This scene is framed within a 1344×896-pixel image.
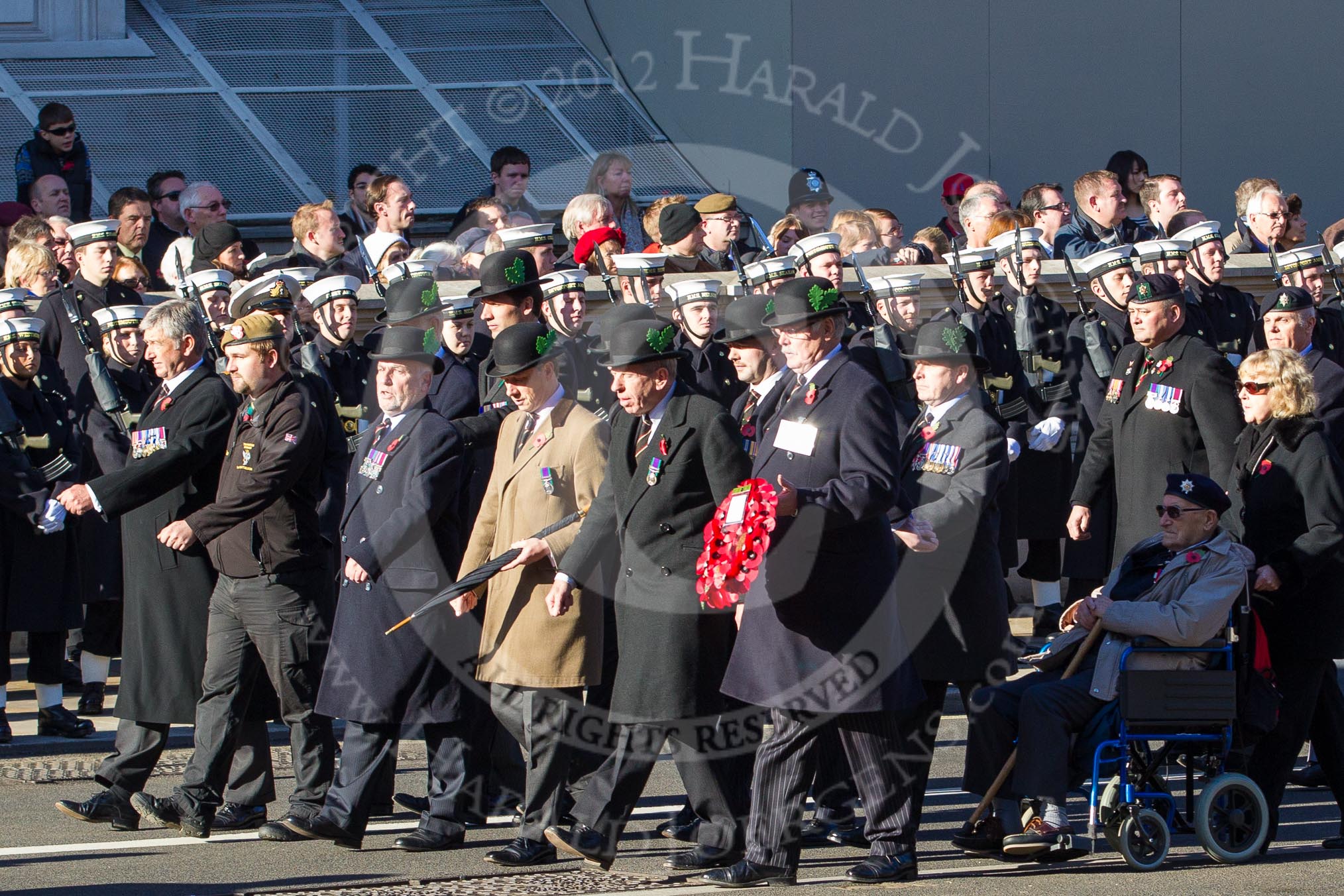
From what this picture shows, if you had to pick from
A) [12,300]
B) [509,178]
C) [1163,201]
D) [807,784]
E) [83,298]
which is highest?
[509,178]

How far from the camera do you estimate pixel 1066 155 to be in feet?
57.5

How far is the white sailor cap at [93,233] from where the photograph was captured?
34.9 ft

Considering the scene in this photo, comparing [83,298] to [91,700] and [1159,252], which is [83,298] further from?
[1159,252]

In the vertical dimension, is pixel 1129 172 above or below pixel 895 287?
above

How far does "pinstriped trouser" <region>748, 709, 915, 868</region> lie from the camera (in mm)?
6816

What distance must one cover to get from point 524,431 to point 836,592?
1.49 meters

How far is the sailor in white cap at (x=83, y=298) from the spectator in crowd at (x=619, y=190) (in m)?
2.89

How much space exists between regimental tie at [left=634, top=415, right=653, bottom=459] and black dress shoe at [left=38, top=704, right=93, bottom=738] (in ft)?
11.7

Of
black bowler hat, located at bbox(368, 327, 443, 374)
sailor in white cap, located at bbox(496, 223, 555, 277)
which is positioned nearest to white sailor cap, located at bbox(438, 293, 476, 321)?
sailor in white cap, located at bbox(496, 223, 555, 277)

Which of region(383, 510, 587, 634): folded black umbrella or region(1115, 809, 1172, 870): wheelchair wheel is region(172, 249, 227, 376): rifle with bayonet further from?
region(1115, 809, 1172, 870): wheelchair wheel

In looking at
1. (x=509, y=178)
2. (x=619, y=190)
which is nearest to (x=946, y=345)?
(x=619, y=190)

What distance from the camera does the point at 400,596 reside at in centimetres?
767

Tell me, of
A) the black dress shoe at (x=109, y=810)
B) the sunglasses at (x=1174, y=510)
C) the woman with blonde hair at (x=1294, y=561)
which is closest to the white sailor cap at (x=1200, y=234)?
the woman with blonde hair at (x=1294, y=561)

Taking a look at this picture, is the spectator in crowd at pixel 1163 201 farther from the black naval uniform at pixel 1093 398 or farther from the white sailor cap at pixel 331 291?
the white sailor cap at pixel 331 291
